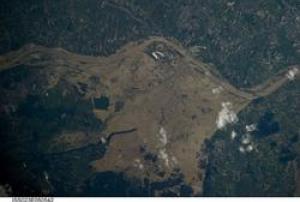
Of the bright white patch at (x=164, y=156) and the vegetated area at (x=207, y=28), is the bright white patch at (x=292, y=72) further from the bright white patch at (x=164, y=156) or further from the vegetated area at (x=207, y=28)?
the bright white patch at (x=164, y=156)

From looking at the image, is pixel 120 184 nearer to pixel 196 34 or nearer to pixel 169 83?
pixel 169 83

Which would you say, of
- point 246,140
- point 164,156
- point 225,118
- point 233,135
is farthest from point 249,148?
point 164,156

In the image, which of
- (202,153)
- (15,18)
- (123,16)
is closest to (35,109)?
(15,18)

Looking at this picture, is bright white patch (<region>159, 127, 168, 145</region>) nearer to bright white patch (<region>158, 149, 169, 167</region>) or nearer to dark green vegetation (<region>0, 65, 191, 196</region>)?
bright white patch (<region>158, 149, 169, 167</region>)

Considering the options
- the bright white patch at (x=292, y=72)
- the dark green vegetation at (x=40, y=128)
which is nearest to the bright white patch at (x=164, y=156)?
the dark green vegetation at (x=40, y=128)

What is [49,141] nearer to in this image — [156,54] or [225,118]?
[156,54]
